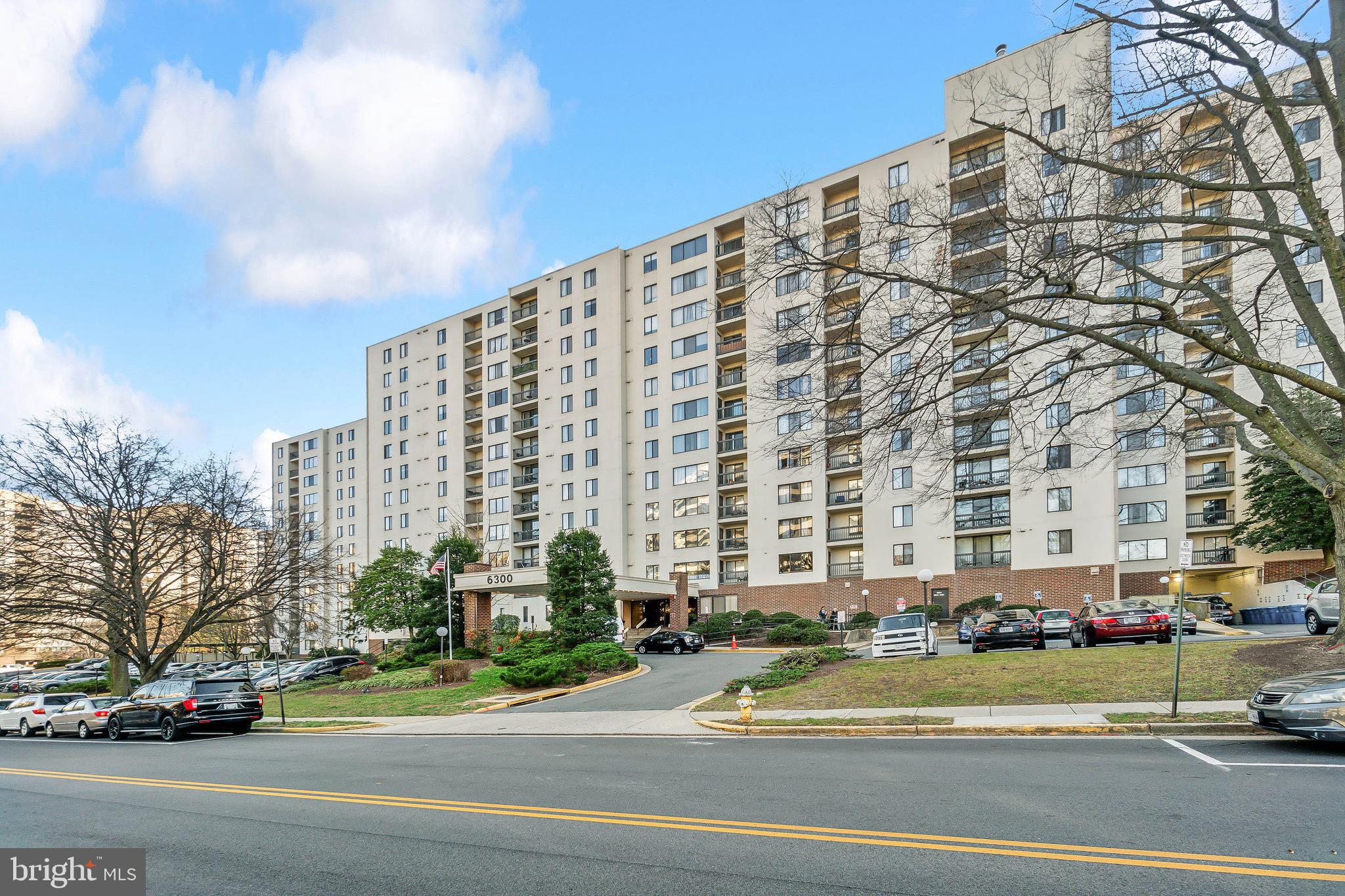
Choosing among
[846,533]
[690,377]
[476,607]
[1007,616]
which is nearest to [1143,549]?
[846,533]

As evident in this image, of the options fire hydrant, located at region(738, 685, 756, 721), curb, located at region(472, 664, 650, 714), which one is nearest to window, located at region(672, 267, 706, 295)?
curb, located at region(472, 664, 650, 714)

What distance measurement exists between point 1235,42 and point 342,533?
323 feet

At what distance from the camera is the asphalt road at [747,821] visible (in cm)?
604

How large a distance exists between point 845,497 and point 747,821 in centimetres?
4955

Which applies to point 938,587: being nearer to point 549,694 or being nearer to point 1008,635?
point 1008,635

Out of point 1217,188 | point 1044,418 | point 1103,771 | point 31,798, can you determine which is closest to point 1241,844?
point 1103,771

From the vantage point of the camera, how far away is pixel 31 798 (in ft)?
38.4

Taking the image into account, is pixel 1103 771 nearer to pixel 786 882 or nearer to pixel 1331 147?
pixel 786 882

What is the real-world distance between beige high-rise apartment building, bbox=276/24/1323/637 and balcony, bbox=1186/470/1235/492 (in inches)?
5.3

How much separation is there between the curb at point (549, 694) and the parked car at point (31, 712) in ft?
45.2

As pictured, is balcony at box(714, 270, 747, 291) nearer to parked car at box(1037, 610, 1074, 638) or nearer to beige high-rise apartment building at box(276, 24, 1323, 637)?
beige high-rise apartment building at box(276, 24, 1323, 637)

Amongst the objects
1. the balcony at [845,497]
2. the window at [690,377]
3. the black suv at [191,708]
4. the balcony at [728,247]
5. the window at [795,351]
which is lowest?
the black suv at [191,708]
